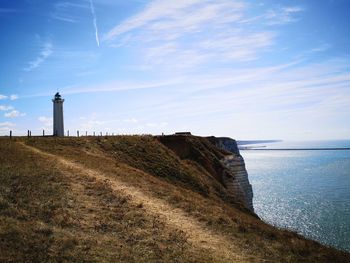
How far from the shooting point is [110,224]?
16906 millimetres

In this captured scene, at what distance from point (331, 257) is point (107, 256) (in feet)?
37.7

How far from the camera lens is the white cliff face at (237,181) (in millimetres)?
49656

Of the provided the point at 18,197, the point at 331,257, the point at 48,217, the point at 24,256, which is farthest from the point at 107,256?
the point at 331,257

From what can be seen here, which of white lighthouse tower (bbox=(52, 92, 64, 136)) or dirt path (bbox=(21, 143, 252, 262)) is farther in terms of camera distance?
white lighthouse tower (bbox=(52, 92, 64, 136))

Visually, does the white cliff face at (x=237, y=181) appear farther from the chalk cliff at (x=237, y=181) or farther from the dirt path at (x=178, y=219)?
the dirt path at (x=178, y=219)

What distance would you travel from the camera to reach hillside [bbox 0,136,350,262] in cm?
1407

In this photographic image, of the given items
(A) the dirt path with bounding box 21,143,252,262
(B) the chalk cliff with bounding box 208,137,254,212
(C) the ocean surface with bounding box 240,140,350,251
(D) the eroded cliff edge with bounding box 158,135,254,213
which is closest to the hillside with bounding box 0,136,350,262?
(A) the dirt path with bounding box 21,143,252,262

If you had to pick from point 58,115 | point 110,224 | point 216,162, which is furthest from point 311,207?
point 110,224

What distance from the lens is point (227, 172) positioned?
168ft

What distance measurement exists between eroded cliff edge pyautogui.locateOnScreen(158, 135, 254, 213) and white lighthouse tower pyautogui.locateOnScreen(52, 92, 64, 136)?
54.6 ft

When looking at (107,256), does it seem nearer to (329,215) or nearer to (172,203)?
(172,203)

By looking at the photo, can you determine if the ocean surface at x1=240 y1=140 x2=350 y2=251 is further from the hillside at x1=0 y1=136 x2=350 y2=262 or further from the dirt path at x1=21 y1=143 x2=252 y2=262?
the dirt path at x1=21 y1=143 x2=252 y2=262

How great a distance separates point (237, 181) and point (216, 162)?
4.66 metres

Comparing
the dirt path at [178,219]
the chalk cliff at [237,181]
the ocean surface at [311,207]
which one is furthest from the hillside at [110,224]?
the ocean surface at [311,207]
